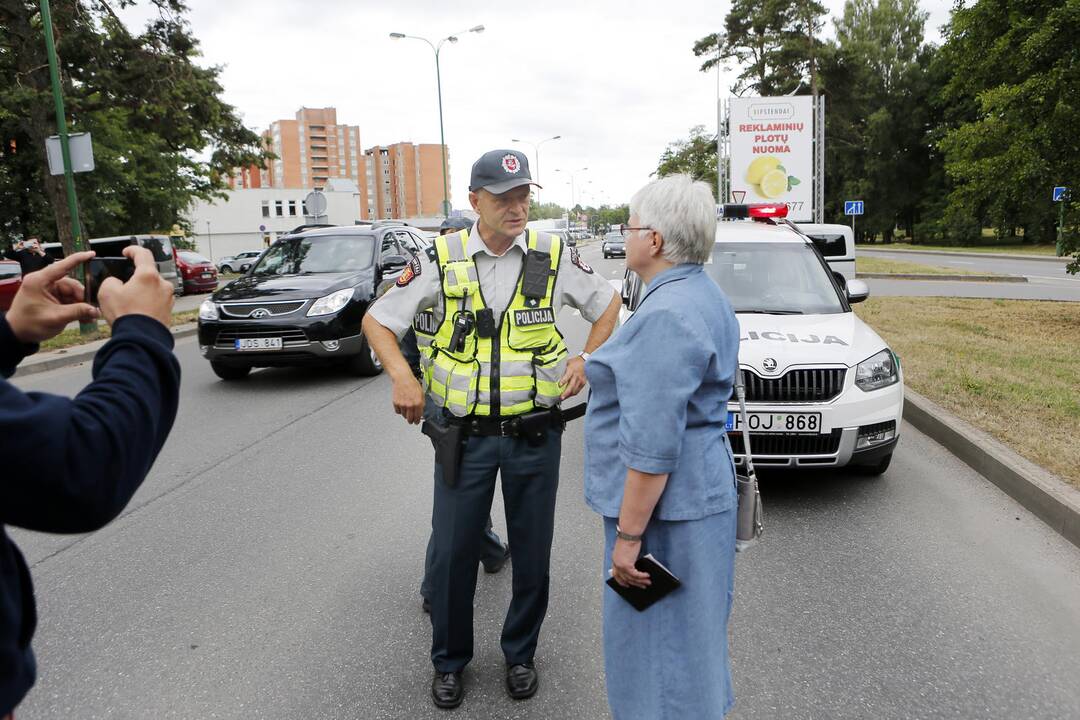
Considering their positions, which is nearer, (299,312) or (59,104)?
(299,312)

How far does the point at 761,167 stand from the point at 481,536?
678 inches

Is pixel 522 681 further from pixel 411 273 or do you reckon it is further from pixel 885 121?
pixel 885 121

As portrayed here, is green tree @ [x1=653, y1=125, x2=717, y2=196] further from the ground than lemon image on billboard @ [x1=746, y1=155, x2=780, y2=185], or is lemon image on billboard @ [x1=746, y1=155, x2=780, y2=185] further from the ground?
green tree @ [x1=653, y1=125, x2=717, y2=196]

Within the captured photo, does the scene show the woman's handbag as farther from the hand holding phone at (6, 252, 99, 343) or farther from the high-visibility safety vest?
the hand holding phone at (6, 252, 99, 343)

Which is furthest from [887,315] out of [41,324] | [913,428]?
[41,324]

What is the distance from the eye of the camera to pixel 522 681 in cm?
295

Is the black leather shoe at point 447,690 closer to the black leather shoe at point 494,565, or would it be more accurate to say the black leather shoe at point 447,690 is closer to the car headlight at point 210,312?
the black leather shoe at point 494,565

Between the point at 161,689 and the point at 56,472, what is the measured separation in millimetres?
2306

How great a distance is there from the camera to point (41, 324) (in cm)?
154

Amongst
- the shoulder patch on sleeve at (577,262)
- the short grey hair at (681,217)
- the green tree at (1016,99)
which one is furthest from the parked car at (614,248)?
the short grey hair at (681,217)

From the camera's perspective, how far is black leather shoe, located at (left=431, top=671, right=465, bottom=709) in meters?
2.88

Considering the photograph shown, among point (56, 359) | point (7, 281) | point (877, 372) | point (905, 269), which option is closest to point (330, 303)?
point (56, 359)

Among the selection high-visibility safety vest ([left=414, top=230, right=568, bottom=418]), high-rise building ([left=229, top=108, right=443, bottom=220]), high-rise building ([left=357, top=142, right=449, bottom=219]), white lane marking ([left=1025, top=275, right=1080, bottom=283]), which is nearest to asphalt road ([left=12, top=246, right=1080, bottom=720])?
high-visibility safety vest ([left=414, top=230, right=568, bottom=418])

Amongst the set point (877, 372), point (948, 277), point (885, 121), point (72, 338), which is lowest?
point (72, 338)
